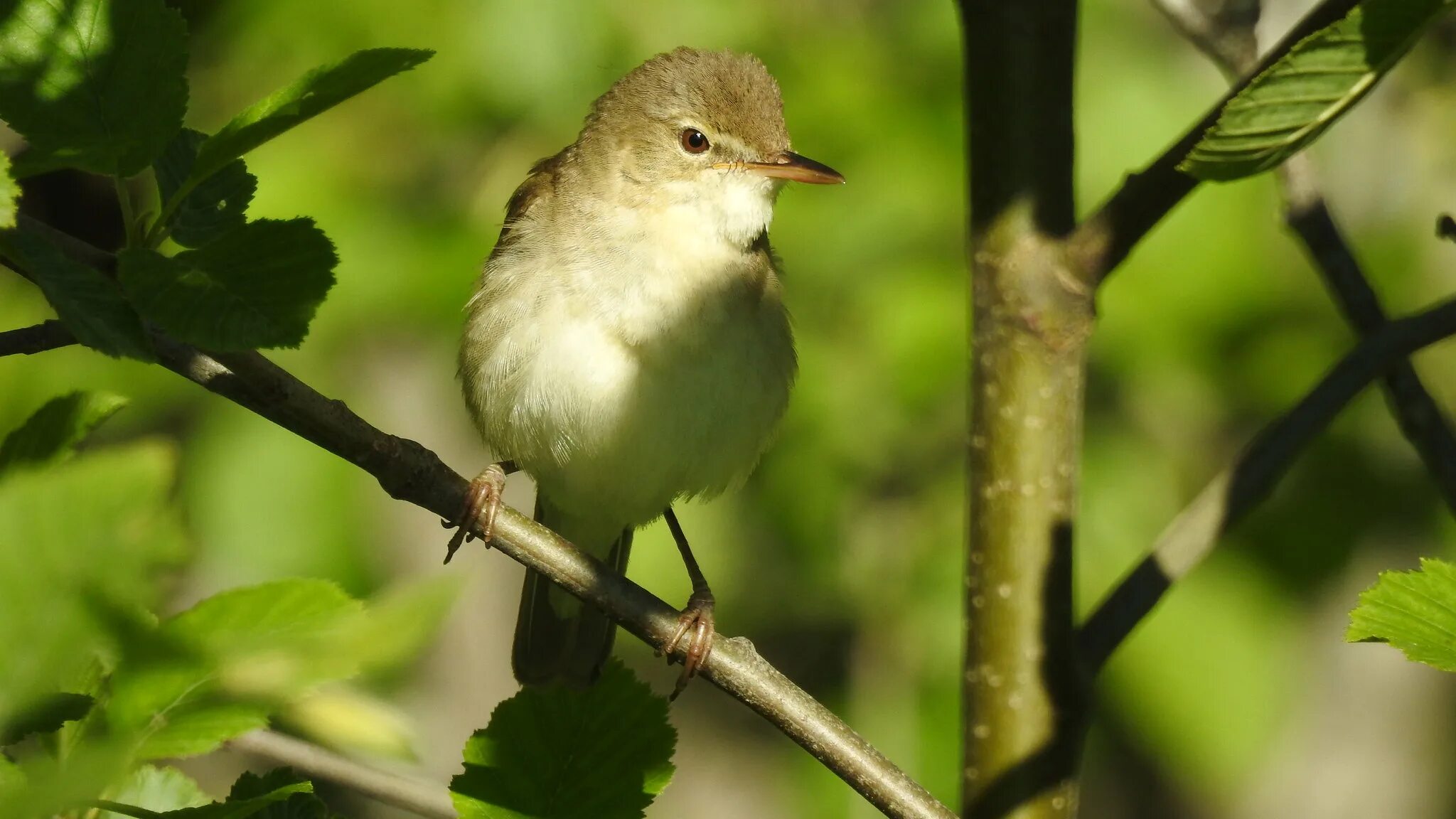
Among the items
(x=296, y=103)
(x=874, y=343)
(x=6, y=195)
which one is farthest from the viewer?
(x=874, y=343)

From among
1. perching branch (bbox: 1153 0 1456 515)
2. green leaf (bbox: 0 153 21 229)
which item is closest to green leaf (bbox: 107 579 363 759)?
green leaf (bbox: 0 153 21 229)

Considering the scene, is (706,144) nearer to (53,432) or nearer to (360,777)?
(360,777)

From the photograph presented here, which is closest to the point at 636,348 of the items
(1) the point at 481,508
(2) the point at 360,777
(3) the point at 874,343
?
(1) the point at 481,508

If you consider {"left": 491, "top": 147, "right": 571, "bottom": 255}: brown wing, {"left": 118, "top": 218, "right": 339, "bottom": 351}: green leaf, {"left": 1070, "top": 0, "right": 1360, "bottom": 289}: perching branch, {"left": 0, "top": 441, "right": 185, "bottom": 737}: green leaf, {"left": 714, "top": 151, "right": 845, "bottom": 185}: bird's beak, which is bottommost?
{"left": 0, "top": 441, "right": 185, "bottom": 737}: green leaf

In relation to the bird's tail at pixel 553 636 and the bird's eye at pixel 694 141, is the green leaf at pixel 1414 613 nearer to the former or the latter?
the bird's eye at pixel 694 141

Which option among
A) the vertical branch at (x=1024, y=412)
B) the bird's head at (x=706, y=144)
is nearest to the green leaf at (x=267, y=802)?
the vertical branch at (x=1024, y=412)

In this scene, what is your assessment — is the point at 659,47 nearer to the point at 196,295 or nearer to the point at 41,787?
→ the point at 196,295

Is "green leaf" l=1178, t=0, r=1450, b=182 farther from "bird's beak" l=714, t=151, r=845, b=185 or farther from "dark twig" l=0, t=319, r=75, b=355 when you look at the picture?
"bird's beak" l=714, t=151, r=845, b=185

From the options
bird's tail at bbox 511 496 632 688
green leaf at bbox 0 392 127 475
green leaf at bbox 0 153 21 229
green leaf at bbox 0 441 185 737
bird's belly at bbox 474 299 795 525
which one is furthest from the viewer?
bird's tail at bbox 511 496 632 688
